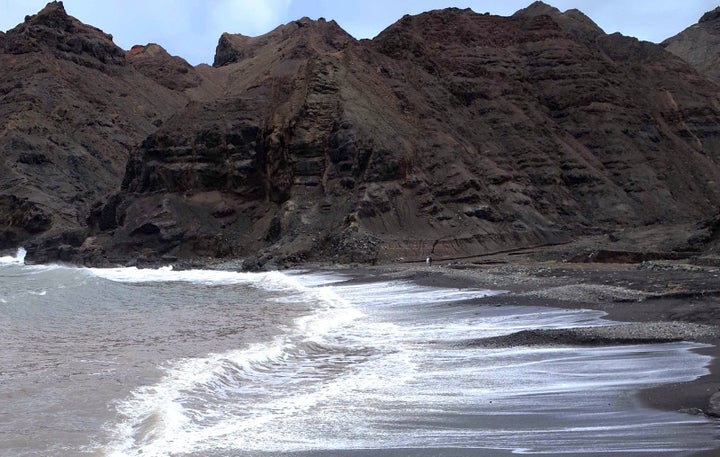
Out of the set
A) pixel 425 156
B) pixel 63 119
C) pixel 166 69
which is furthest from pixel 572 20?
pixel 166 69

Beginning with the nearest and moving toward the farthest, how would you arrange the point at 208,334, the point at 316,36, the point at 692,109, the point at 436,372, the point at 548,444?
the point at 548,444 → the point at 436,372 → the point at 208,334 → the point at 692,109 → the point at 316,36

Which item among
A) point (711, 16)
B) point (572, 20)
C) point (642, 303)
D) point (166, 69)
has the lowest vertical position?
point (642, 303)

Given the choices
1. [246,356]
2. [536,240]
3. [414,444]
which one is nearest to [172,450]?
[414,444]

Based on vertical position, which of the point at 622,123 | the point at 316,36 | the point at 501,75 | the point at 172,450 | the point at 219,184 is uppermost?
the point at 316,36

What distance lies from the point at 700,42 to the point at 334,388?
180m

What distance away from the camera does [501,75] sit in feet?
312

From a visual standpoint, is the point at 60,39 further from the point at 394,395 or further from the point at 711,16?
the point at 394,395

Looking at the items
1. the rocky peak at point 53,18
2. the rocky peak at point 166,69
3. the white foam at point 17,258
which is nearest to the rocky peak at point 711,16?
the rocky peak at point 166,69

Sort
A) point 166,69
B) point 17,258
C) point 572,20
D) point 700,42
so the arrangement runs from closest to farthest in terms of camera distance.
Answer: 1. point 17,258
2. point 572,20
3. point 700,42
4. point 166,69

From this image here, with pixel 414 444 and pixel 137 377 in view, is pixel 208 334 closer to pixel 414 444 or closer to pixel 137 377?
pixel 137 377

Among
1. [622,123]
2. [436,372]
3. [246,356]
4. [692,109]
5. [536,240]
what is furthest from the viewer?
[692,109]

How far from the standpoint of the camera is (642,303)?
2103cm

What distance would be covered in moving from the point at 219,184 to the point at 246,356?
66.9 meters

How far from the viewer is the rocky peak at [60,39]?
150 m
